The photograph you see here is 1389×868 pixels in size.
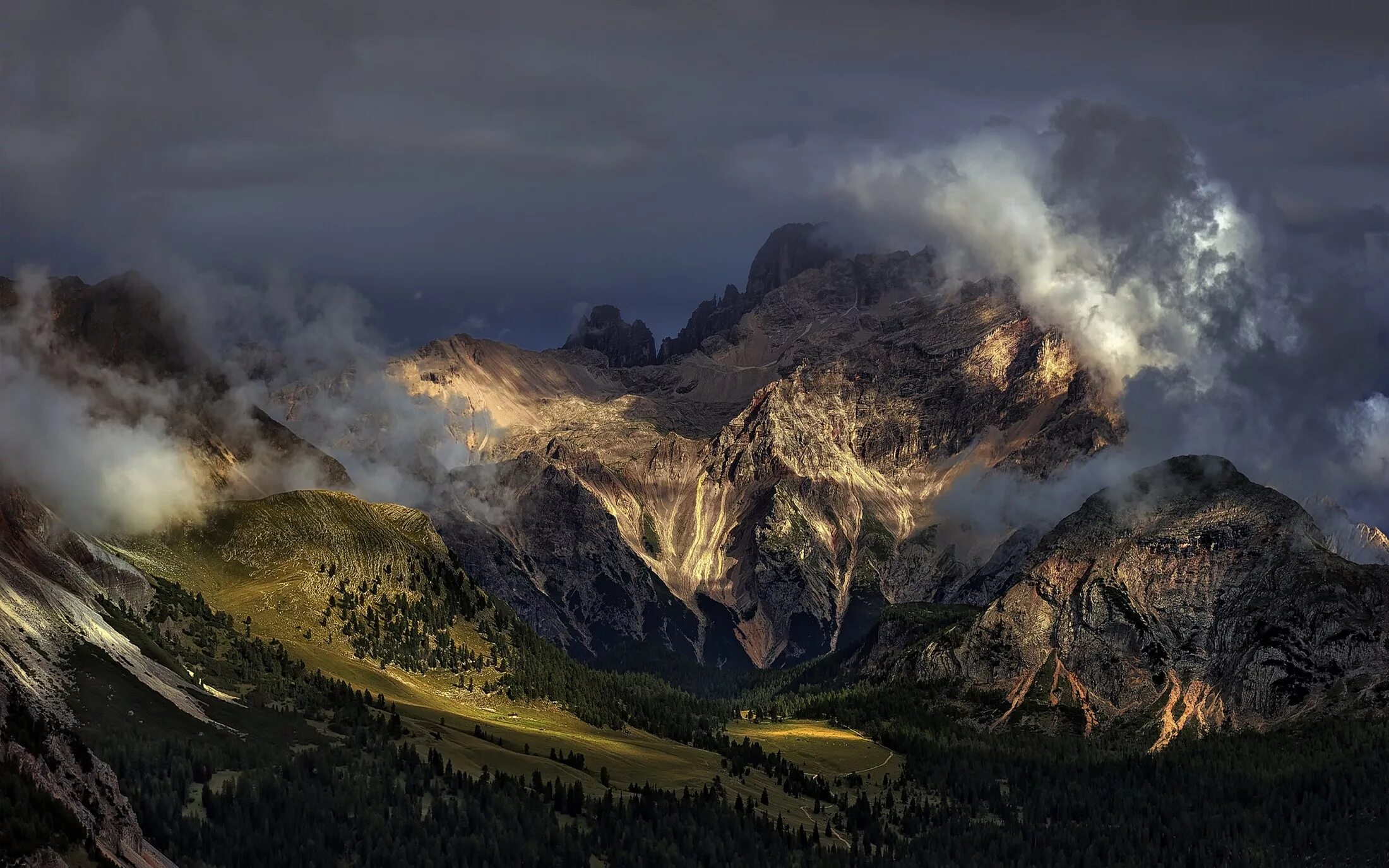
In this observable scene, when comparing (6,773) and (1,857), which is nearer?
(1,857)

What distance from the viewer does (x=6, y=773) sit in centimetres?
19038

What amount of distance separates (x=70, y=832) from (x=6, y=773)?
30.3 ft

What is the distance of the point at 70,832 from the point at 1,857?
49.5 ft

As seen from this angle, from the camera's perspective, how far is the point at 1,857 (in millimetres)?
173500

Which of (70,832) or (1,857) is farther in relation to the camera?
(70,832)

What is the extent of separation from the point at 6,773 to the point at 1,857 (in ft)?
60.6

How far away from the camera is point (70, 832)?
188 metres
